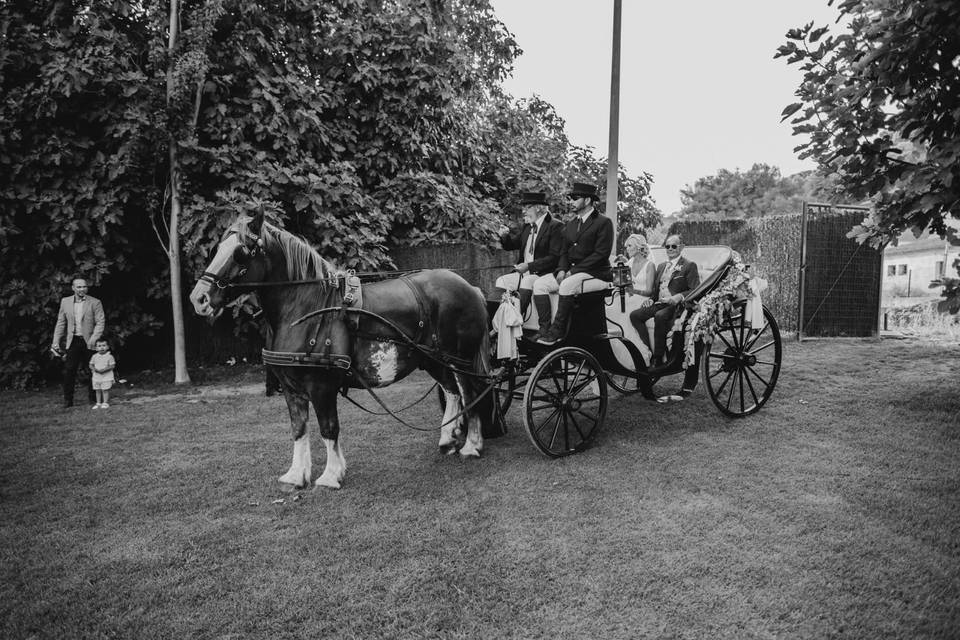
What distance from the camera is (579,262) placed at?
5.72 m

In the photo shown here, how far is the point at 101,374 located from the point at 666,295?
25.6 ft

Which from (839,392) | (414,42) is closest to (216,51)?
(414,42)

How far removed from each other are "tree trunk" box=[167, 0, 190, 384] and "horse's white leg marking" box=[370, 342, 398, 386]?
20.2 feet

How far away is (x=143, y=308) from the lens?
1042 cm

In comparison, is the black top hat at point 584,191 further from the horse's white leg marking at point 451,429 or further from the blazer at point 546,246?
the horse's white leg marking at point 451,429

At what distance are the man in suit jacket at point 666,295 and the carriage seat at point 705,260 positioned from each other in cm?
14

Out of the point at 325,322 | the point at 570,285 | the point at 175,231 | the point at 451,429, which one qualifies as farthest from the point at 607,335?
the point at 175,231

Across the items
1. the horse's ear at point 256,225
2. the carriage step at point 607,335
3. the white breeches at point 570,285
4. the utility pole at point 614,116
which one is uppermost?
the utility pole at point 614,116

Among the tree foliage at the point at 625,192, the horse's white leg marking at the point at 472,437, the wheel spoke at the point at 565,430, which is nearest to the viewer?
the wheel spoke at the point at 565,430

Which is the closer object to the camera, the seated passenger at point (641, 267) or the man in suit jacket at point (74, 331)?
the seated passenger at point (641, 267)

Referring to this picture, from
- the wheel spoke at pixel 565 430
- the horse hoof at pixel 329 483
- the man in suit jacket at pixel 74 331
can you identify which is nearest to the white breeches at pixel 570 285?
the wheel spoke at pixel 565 430

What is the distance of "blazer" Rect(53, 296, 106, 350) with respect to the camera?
334 inches

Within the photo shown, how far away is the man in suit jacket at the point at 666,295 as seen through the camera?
259 inches

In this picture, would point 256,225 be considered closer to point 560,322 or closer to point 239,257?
point 239,257
